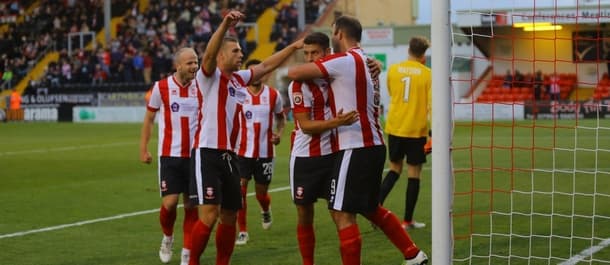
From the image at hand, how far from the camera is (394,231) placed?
7570mm

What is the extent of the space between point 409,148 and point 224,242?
3367 millimetres

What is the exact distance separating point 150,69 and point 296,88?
120ft

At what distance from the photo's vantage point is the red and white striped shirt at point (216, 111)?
301 inches

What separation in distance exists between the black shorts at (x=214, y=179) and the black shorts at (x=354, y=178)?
107cm

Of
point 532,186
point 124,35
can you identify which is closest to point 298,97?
point 532,186

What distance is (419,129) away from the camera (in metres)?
10.4

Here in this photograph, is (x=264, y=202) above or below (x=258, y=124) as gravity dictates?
below

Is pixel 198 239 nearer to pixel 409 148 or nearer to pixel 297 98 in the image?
pixel 297 98

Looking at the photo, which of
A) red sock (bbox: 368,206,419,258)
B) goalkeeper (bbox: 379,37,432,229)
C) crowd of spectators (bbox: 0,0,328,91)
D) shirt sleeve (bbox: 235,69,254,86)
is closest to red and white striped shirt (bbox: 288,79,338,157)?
red sock (bbox: 368,206,419,258)

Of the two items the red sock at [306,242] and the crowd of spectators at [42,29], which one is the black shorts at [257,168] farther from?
the crowd of spectators at [42,29]

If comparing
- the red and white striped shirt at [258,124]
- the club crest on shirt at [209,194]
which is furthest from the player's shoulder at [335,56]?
the red and white striped shirt at [258,124]

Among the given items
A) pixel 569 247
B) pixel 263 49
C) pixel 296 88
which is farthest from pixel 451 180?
pixel 263 49

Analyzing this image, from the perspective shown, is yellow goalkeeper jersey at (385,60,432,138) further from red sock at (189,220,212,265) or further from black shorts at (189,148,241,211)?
red sock at (189,220,212,265)

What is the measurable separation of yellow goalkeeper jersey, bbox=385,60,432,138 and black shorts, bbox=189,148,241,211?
3094mm
